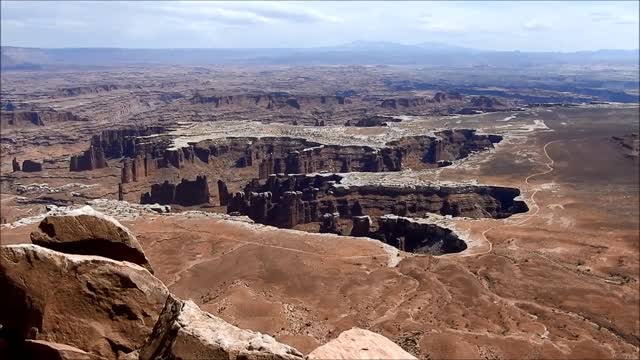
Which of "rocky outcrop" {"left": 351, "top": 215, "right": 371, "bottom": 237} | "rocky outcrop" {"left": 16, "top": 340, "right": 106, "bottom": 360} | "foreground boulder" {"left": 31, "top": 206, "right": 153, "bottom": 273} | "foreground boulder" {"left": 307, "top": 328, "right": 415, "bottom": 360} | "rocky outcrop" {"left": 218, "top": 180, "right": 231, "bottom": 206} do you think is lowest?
"rocky outcrop" {"left": 218, "top": 180, "right": 231, "bottom": 206}

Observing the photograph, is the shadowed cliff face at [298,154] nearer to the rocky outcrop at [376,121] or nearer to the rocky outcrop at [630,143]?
the rocky outcrop at [630,143]

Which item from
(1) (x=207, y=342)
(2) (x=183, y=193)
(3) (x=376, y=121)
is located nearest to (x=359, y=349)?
(1) (x=207, y=342)

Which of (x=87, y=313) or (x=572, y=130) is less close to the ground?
(x=87, y=313)

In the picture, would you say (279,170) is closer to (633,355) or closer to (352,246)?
(352,246)

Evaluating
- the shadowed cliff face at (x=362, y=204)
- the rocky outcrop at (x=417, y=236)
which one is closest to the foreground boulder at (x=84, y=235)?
the rocky outcrop at (x=417, y=236)

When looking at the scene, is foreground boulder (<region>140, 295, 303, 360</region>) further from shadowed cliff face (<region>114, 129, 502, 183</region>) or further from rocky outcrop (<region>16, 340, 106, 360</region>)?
shadowed cliff face (<region>114, 129, 502, 183</region>)

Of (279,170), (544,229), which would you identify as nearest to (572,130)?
(279,170)

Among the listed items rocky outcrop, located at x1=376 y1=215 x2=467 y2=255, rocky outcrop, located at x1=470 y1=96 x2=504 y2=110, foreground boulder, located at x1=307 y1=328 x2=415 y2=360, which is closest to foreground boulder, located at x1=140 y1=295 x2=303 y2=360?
foreground boulder, located at x1=307 y1=328 x2=415 y2=360
